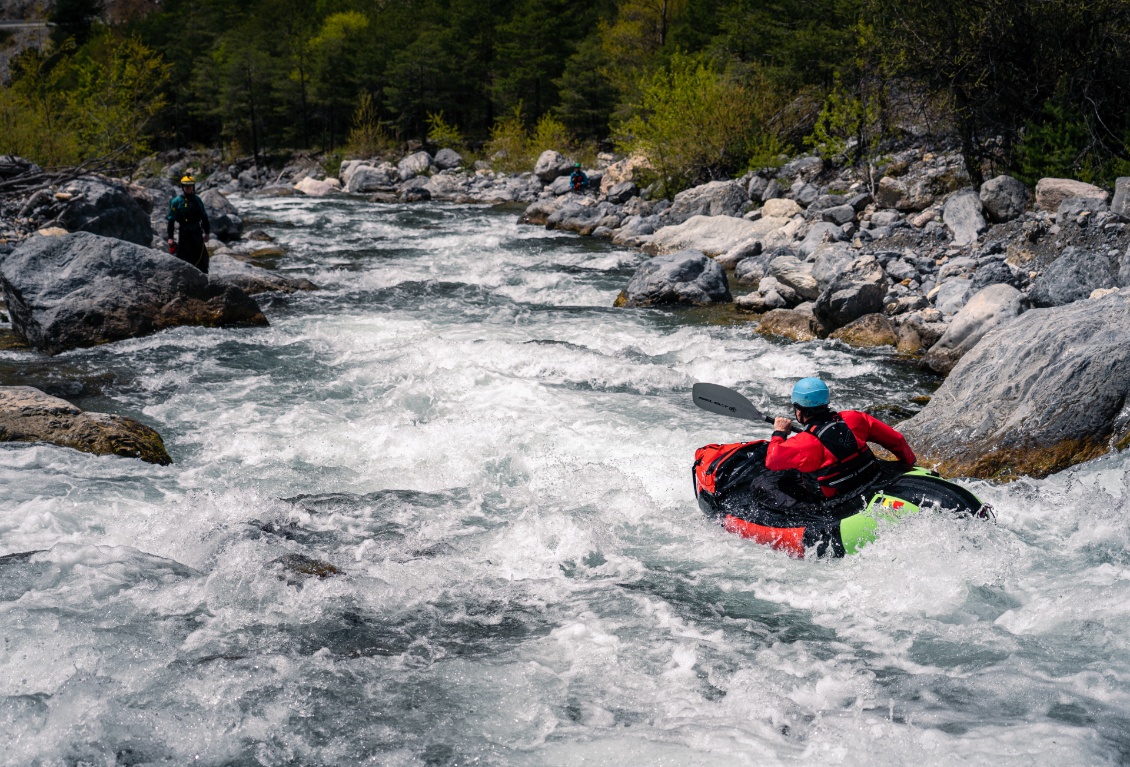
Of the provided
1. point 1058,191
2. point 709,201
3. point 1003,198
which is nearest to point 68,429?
point 1003,198

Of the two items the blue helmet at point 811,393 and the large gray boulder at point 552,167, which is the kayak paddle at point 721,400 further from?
the large gray boulder at point 552,167

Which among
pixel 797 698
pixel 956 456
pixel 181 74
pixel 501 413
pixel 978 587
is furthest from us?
pixel 181 74

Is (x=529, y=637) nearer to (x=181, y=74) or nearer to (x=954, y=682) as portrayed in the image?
(x=954, y=682)

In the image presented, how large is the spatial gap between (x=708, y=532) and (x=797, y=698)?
1.74m

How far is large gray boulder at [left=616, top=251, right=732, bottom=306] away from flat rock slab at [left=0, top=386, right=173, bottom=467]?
677 centimetres

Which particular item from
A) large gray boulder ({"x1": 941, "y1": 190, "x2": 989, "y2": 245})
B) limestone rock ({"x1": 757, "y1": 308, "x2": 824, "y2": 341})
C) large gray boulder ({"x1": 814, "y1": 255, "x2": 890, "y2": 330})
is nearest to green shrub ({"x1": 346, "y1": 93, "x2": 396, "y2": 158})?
large gray boulder ({"x1": 941, "y1": 190, "x2": 989, "y2": 245})

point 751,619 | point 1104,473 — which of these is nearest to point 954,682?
point 751,619

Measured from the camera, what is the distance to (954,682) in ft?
11.4

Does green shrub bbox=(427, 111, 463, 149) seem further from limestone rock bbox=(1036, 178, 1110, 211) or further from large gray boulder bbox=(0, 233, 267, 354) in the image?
limestone rock bbox=(1036, 178, 1110, 211)

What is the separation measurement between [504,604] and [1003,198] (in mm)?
10142

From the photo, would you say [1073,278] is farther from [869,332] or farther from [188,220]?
[188,220]

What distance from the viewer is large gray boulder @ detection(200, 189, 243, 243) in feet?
55.4

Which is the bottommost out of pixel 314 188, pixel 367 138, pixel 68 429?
pixel 314 188

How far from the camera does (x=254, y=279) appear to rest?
38.8ft
